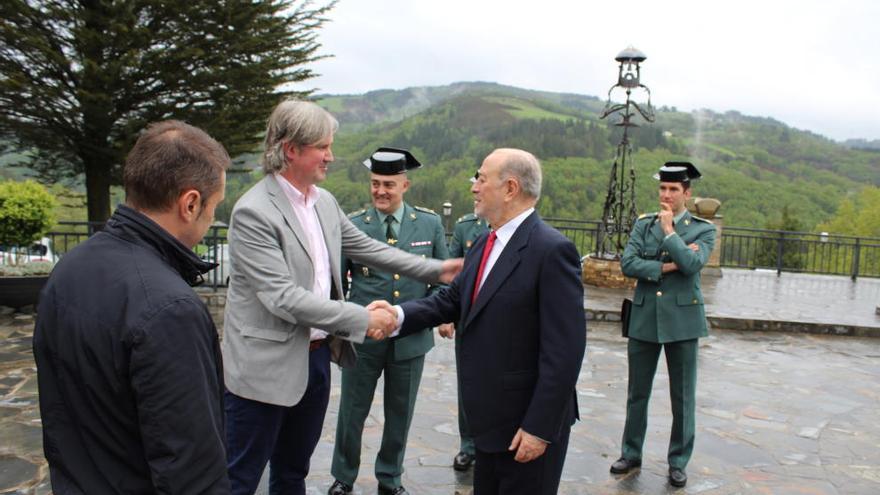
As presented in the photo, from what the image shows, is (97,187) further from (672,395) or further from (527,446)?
(527,446)

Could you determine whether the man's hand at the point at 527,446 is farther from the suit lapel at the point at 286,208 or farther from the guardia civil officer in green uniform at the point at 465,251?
the guardia civil officer in green uniform at the point at 465,251

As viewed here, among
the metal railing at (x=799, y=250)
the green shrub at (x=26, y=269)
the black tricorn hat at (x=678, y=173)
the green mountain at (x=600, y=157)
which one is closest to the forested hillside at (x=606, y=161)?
the green mountain at (x=600, y=157)

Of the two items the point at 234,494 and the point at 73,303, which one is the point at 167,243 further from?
the point at 234,494

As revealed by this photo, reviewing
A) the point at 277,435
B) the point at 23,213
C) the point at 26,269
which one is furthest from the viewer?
the point at 26,269

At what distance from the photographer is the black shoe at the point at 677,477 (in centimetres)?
415

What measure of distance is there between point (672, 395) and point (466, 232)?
5.99 feet

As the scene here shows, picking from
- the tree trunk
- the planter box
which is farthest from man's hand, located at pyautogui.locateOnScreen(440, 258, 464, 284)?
the tree trunk

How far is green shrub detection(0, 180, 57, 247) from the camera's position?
862 cm

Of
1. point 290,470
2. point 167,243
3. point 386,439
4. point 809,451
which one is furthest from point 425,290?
point 809,451

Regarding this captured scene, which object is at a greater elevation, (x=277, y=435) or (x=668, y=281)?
(x=668, y=281)

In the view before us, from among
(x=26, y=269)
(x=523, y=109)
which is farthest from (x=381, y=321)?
(x=523, y=109)

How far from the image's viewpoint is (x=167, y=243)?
1545 mm

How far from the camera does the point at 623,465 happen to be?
433 cm

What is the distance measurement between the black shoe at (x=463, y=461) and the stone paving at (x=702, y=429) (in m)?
0.07
